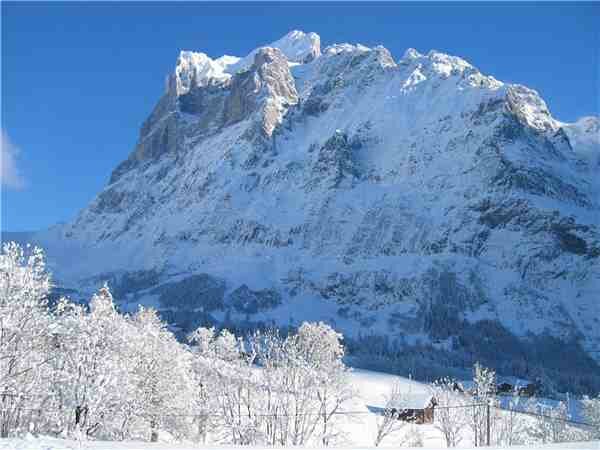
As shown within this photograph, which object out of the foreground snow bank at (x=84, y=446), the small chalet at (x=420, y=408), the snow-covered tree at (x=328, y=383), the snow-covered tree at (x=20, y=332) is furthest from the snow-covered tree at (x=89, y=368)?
the small chalet at (x=420, y=408)

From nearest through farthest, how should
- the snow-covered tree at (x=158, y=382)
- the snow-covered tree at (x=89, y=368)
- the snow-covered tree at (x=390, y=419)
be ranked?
the snow-covered tree at (x=89, y=368)
the snow-covered tree at (x=158, y=382)
the snow-covered tree at (x=390, y=419)

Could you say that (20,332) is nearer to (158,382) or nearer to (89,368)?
(89,368)

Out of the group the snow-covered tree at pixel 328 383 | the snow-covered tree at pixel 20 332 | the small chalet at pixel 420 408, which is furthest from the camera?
the small chalet at pixel 420 408

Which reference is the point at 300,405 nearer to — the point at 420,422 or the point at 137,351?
the point at 137,351

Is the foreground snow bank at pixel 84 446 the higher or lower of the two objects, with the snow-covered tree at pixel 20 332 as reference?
lower

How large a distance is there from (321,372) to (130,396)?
16007mm

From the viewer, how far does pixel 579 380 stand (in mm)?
198500

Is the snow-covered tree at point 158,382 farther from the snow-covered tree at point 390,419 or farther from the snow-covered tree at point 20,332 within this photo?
the snow-covered tree at point 390,419

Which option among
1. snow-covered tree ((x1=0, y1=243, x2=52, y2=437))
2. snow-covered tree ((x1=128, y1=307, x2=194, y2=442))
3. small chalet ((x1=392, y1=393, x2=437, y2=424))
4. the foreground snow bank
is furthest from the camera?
small chalet ((x1=392, y1=393, x2=437, y2=424))

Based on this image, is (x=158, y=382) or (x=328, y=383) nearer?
(x=158, y=382)

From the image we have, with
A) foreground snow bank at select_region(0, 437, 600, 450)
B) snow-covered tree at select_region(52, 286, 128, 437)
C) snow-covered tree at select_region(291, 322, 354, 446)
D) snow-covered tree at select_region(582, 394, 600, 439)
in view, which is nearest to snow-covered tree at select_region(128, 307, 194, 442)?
snow-covered tree at select_region(52, 286, 128, 437)

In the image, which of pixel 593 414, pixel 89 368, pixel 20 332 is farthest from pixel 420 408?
pixel 20 332

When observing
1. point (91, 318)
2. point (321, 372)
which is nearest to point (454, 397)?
point (321, 372)

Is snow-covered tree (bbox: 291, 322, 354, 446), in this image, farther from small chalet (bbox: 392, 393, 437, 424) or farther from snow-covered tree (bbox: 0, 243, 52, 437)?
small chalet (bbox: 392, 393, 437, 424)
